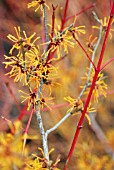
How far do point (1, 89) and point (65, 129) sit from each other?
72 centimetres

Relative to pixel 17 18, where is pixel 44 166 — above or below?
below

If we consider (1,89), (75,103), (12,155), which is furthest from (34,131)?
(12,155)

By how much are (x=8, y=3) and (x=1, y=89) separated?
110 centimetres

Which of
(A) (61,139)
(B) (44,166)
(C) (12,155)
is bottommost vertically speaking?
(A) (61,139)

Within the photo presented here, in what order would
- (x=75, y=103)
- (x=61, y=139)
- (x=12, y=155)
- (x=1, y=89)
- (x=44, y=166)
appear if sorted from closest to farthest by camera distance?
1. (x=12, y=155)
2. (x=44, y=166)
3. (x=75, y=103)
4. (x=1, y=89)
5. (x=61, y=139)

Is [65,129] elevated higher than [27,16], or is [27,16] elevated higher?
[27,16]

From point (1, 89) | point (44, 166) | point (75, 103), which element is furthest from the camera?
point (1, 89)

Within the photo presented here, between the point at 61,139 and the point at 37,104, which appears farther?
the point at 61,139

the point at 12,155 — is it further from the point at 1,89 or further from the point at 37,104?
the point at 1,89

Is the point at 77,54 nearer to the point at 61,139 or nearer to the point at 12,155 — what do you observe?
the point at 61,139

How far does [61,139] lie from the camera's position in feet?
12.7

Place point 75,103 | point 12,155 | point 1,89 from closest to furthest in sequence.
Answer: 1. point 12,155
2. point 75,103
3. point 1,89

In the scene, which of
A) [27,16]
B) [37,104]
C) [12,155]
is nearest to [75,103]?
[37,104]

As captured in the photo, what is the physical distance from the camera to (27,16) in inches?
160
